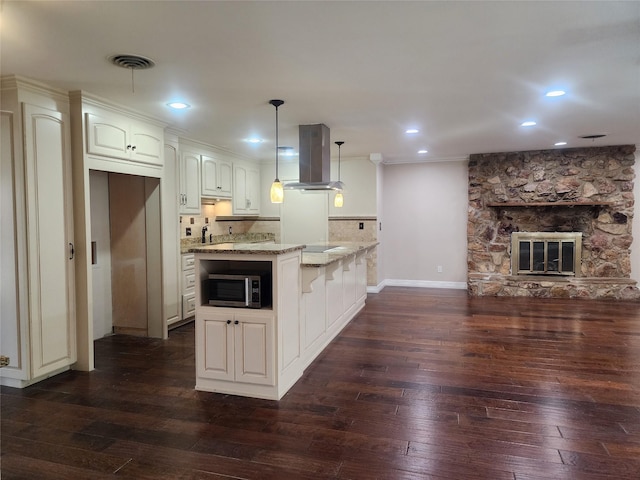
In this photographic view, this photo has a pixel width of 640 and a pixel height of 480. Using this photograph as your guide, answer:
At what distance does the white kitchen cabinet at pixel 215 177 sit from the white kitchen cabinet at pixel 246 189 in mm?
217

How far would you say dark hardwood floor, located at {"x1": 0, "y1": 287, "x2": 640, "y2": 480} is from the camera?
2189mm

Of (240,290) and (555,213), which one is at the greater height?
(555,213)

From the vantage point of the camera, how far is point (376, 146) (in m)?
6.05

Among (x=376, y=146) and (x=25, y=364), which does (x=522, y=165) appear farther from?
(x=25, y=364)

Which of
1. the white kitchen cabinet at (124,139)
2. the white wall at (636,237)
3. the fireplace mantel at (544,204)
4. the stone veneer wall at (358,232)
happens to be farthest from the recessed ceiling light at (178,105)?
the white wall at (636,237)

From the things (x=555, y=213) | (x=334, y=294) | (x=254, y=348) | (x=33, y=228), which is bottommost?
(x=254, y=348)

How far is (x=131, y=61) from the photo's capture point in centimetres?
274

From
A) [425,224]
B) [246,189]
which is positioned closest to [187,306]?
[246,189]

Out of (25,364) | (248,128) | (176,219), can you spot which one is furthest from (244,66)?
(25,364)

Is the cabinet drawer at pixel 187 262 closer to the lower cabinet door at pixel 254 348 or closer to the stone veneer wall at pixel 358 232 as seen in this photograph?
the lower cabinet door at pixel 254 348

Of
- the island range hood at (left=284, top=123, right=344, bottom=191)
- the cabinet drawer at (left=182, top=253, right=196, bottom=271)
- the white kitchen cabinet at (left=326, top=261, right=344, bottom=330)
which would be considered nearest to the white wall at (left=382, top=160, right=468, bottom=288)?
the white kitchen cabinet at (left=326, top=261, right=344, bottom=330)

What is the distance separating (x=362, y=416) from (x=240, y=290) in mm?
1232

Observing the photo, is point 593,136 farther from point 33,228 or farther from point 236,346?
point 33,228

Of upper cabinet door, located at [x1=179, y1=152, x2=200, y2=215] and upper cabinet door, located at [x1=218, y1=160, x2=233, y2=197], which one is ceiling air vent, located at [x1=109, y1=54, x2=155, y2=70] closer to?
upper cabinet door, located at [x1=179, y1=152, x2=200, y2=215]
